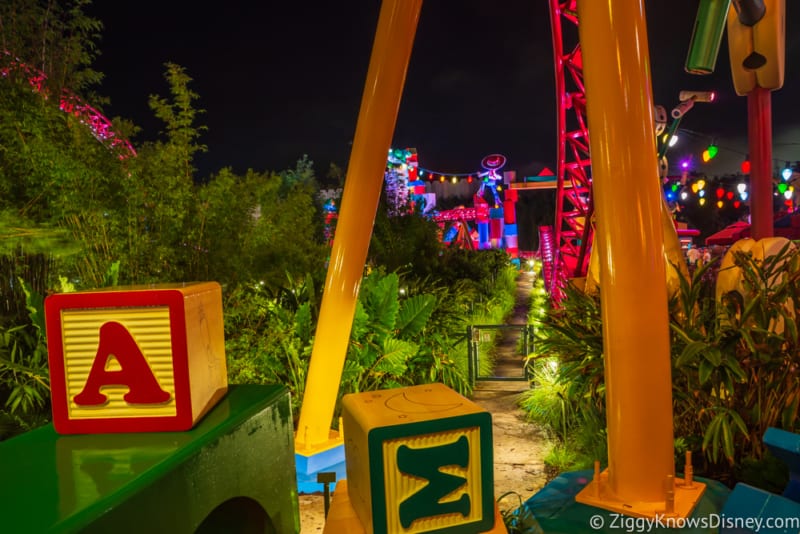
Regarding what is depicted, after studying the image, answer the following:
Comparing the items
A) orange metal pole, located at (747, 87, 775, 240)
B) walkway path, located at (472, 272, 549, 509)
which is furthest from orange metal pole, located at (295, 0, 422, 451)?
orange metal pole, located at (747, 87, 775, 240)

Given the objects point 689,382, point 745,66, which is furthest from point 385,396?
point 745,66

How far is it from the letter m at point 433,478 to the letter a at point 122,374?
A: 75cm

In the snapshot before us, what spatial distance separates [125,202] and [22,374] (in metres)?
1.83

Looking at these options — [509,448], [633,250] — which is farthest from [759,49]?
[509,448]

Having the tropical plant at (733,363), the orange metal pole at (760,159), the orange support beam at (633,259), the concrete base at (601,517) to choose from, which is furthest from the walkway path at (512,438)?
the orange metal pole at (760,159)

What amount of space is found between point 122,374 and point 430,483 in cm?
95

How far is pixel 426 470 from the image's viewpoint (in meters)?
1.62

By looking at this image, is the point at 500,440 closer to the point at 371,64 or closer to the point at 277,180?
the point at 371,64

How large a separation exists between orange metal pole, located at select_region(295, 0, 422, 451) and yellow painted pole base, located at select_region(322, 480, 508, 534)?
2347 millimetres

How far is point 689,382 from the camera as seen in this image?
340 centimetres

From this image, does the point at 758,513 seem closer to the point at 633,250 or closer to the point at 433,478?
the point at 633,250

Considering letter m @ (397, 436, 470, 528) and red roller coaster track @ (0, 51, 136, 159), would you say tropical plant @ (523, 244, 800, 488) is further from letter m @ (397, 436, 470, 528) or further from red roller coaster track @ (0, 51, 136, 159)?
red roller coaster track @ (0, 51, 136, 159)

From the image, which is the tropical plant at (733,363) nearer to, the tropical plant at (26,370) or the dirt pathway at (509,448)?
the dirt pathway at (509,448)

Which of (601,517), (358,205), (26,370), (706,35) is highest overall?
(706,35)
